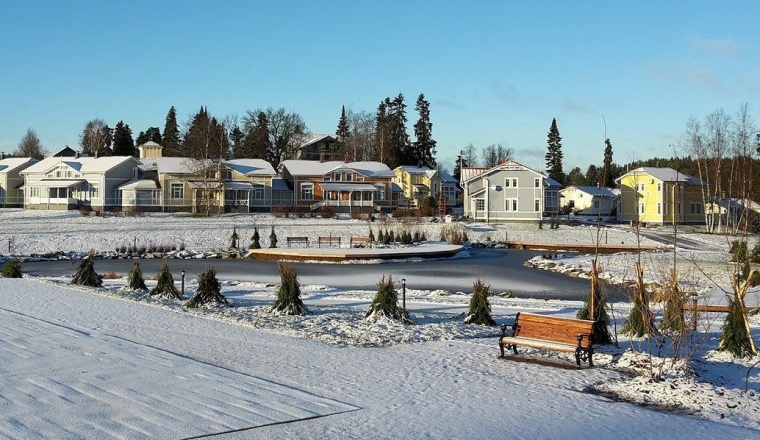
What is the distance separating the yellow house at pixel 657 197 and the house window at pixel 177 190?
140 ft

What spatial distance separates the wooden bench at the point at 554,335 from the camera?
1117cm

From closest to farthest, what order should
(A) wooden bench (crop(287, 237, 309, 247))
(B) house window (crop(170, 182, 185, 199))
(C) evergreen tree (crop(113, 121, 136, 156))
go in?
1. (A) wooden bench (crop(287, 237, 309, 247))
2. (B) house window (crop(170, 182, 185, 199))
3. (C) evergreen tree (crop(113, 121, 136, 156))

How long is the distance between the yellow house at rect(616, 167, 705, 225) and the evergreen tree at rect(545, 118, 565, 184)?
39.0 metres

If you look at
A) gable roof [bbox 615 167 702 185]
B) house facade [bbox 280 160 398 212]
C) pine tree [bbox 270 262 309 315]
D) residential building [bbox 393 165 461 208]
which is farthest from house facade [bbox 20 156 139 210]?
pine tree [bbox 270 262 309 315]

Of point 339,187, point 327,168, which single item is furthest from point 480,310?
point 327,168

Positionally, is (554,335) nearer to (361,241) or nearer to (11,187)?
(361,241)

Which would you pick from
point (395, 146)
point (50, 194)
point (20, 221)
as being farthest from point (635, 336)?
point (395, 146)

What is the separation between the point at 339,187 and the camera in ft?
246

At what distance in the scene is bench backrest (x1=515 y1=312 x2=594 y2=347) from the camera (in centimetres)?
1131

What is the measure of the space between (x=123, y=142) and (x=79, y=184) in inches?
1650

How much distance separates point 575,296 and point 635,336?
8.28 meters

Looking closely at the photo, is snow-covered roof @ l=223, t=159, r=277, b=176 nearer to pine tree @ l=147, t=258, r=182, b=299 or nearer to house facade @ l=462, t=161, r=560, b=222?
house facade @ l=462, t=161, r=560, b=222

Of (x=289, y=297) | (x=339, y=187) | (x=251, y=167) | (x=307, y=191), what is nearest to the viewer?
(x=289, y=297)

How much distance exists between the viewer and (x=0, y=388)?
28.9ft
